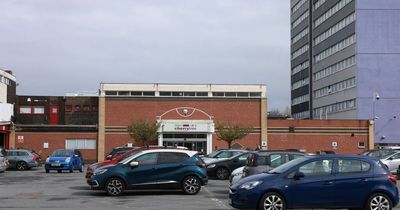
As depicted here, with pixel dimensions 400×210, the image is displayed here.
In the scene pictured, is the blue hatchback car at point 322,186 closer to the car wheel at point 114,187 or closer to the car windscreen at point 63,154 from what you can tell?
the car wheel at point 114,187

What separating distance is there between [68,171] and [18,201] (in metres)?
19.1

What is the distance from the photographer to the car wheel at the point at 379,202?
13336 mm

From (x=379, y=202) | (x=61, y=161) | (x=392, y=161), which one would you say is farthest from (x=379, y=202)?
(x=61, y=161)

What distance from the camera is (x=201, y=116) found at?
6012cm

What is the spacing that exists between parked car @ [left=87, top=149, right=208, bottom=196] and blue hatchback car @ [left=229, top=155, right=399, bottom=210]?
5.69 m

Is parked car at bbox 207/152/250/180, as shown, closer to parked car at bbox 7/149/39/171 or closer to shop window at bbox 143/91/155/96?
parked car at bbox 7/149/39/171

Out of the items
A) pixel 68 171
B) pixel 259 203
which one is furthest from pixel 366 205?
pixel 68 171

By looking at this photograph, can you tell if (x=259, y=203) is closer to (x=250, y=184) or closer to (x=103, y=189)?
(x=250, y=184)

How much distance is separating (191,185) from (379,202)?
7.14 meters

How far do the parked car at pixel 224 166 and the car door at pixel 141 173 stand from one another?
9858mm

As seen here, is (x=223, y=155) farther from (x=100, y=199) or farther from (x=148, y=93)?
(x=148, y=93)

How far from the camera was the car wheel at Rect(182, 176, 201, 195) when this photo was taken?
61.8 ft

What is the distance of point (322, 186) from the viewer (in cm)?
1313

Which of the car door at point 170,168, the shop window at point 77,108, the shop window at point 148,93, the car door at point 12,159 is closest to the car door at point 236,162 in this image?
the car door at point 170,168
